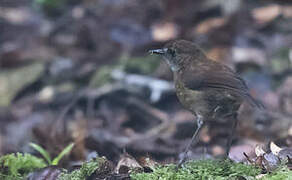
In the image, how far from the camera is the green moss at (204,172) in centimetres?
317

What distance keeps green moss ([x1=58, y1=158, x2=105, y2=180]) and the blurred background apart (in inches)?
52.2

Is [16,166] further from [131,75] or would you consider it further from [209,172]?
[131,75]

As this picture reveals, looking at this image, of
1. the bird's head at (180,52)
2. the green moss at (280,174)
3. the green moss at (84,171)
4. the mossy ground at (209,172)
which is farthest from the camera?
the bird's head at (180,52)

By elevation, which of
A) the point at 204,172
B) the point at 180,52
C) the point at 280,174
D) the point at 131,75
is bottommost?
the point at 280,174

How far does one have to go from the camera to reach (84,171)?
3.36 meters

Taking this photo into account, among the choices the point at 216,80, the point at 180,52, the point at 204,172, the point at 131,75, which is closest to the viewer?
the point at 204,172

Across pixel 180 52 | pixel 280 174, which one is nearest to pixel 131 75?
pixel 180 52

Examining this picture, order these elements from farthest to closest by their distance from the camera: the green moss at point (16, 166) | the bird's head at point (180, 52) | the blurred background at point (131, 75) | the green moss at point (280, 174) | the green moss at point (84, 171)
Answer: the blurred background at point (131, 75)
the bird's head at point (180, 52)
the green moss at point (16, 166)
the green moss at point (84, 171)
the green moss at point (280, 174)

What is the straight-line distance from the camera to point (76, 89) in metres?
7.14

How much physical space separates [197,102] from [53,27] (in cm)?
581

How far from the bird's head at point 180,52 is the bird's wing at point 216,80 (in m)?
0.19

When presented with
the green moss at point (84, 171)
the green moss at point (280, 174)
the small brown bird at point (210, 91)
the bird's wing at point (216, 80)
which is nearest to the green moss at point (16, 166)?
the green moss at point (84, 171)

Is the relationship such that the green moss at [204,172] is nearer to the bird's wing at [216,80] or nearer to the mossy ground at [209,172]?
the mossy ground at [209,172]

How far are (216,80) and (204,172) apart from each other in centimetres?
98
